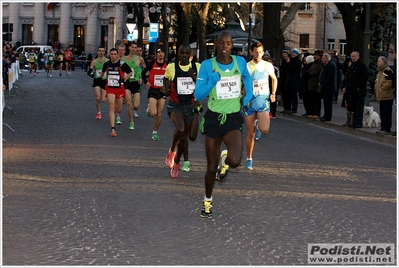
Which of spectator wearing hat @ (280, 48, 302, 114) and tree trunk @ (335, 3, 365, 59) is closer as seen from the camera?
spectator wearing hat @ (280, 48, 302, 114)

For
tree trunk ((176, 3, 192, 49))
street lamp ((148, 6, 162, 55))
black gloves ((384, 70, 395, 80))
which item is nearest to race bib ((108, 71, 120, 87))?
black gloves ((384, 70, 395, 80))

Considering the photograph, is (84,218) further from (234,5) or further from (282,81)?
(234,5)

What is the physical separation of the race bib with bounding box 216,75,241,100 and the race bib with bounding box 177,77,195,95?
285 cm

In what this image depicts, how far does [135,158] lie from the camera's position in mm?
14266

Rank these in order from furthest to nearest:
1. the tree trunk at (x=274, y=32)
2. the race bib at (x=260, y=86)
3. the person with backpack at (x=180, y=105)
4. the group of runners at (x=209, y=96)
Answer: the tree trunk at (x=274, y=32) → the race bib at (x=260, y=86) → the person with backpack at (x=180, y=105) → the group of runners at (x=209, y=96)

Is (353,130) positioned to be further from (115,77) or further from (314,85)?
(115,77)

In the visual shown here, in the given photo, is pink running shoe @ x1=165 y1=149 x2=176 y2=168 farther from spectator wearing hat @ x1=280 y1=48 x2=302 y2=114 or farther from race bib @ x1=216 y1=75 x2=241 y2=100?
spectator wearing hat @ x1=280 y1=48 x2=302 y2=114

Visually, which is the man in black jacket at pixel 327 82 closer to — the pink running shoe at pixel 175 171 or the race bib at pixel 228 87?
the pink running shoe at pixel 175 171

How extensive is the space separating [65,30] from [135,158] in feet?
254

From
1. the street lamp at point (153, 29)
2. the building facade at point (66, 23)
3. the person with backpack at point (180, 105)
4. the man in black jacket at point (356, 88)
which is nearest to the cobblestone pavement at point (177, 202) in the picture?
the person with backpack at point (180, 105)

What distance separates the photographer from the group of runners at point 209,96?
947 centimetres

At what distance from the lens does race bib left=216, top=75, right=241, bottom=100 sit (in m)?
9.52

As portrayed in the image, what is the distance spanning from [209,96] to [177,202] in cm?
124

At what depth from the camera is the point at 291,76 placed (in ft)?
82.9
